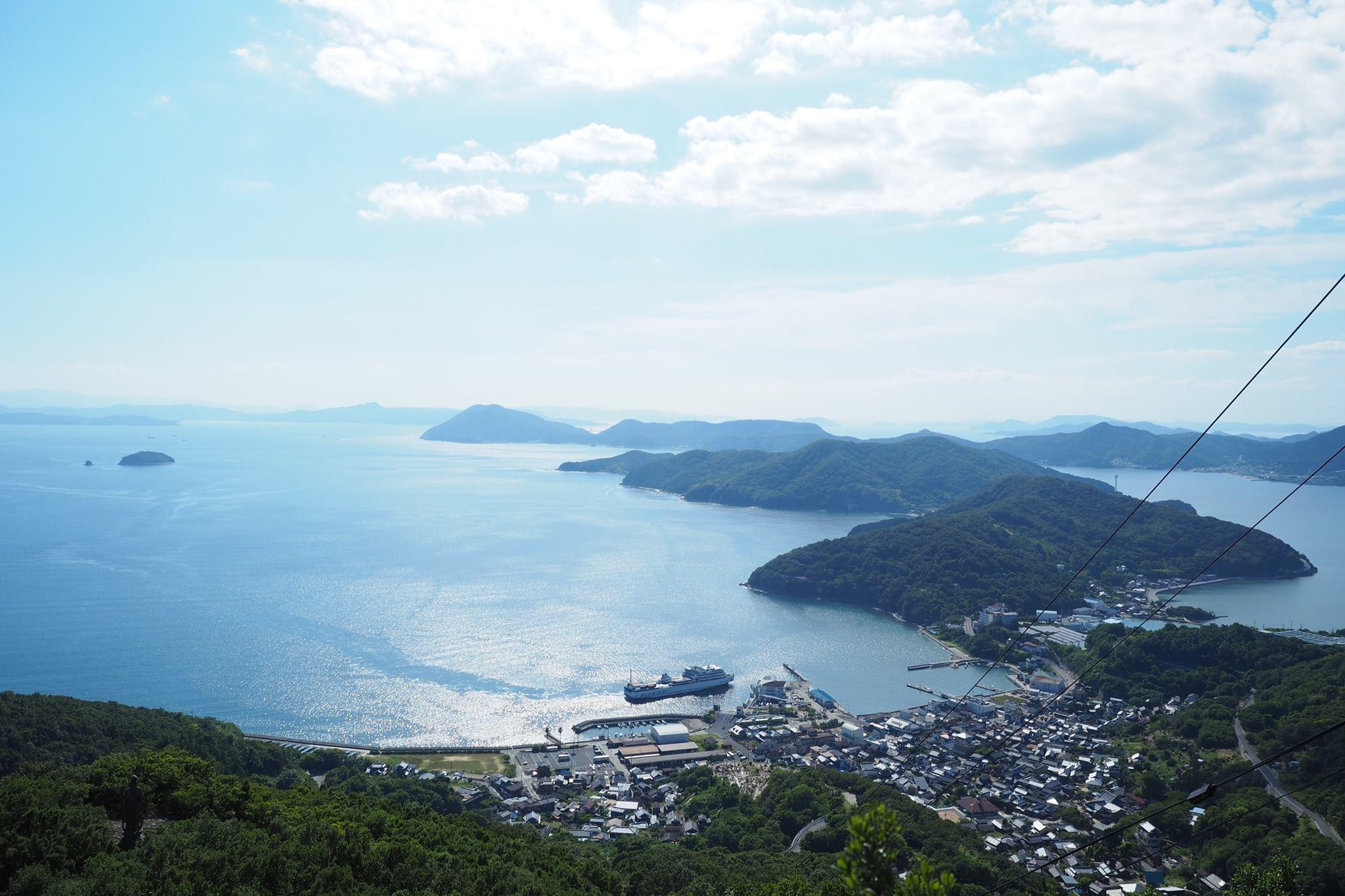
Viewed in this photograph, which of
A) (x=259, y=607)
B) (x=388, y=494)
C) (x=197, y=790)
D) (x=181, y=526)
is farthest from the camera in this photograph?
(x=388, y=494)

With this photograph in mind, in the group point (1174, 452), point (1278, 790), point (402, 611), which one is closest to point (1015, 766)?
point (1278, 790)

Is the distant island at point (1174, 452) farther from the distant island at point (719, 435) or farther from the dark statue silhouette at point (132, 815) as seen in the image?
the dark statue silhouette at point (132, 815)

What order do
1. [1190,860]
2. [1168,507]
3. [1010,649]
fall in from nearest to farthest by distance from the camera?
[1190,860] < [1010,649] < [1168,507]

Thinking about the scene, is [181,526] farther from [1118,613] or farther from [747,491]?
[1118,613]

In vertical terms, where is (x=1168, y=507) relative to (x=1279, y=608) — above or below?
above

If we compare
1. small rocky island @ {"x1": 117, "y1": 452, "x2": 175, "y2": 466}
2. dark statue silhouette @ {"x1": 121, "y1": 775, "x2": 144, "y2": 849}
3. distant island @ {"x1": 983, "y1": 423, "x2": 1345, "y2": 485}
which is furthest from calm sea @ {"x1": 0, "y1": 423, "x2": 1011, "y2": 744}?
distant island @ {"x1": 983, "y1": 423, "x2": 1345, "y2": 485}

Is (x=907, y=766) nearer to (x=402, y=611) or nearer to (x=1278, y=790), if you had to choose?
(x=1278, y=790)

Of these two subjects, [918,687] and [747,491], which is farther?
[747,491]

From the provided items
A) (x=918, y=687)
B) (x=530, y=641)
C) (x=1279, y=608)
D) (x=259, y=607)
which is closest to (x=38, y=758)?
(x=530, y=641)
